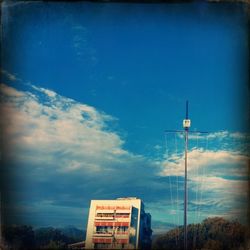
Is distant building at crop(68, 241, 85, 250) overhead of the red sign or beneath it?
beneath

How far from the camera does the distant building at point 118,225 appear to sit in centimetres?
603

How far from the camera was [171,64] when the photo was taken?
615cm

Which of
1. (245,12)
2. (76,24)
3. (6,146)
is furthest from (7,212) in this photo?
(245,12)

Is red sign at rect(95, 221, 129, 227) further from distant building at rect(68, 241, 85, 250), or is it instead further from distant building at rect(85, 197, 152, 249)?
distant building at rect(68, 241, 85, 250)

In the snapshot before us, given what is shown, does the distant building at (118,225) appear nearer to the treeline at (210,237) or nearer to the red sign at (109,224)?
the red sign at (109,224)

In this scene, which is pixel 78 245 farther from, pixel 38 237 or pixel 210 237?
pixel 210 237

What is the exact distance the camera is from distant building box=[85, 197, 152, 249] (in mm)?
6027

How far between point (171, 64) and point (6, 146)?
2.38m

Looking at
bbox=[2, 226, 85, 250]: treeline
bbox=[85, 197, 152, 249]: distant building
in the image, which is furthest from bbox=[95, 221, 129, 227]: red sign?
bbox=[2, 226, 85, 250]: treeline

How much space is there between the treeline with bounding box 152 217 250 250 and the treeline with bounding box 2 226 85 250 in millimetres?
1100

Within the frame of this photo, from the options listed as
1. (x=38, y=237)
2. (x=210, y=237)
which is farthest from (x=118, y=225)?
(x=210, y=237)

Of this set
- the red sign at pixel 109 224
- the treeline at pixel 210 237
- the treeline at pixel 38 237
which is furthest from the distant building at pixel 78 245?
the treeline at pixel 210 237

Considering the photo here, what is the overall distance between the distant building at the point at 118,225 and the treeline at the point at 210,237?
10.4 inches

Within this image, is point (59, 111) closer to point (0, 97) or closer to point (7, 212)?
point (0, 97)
